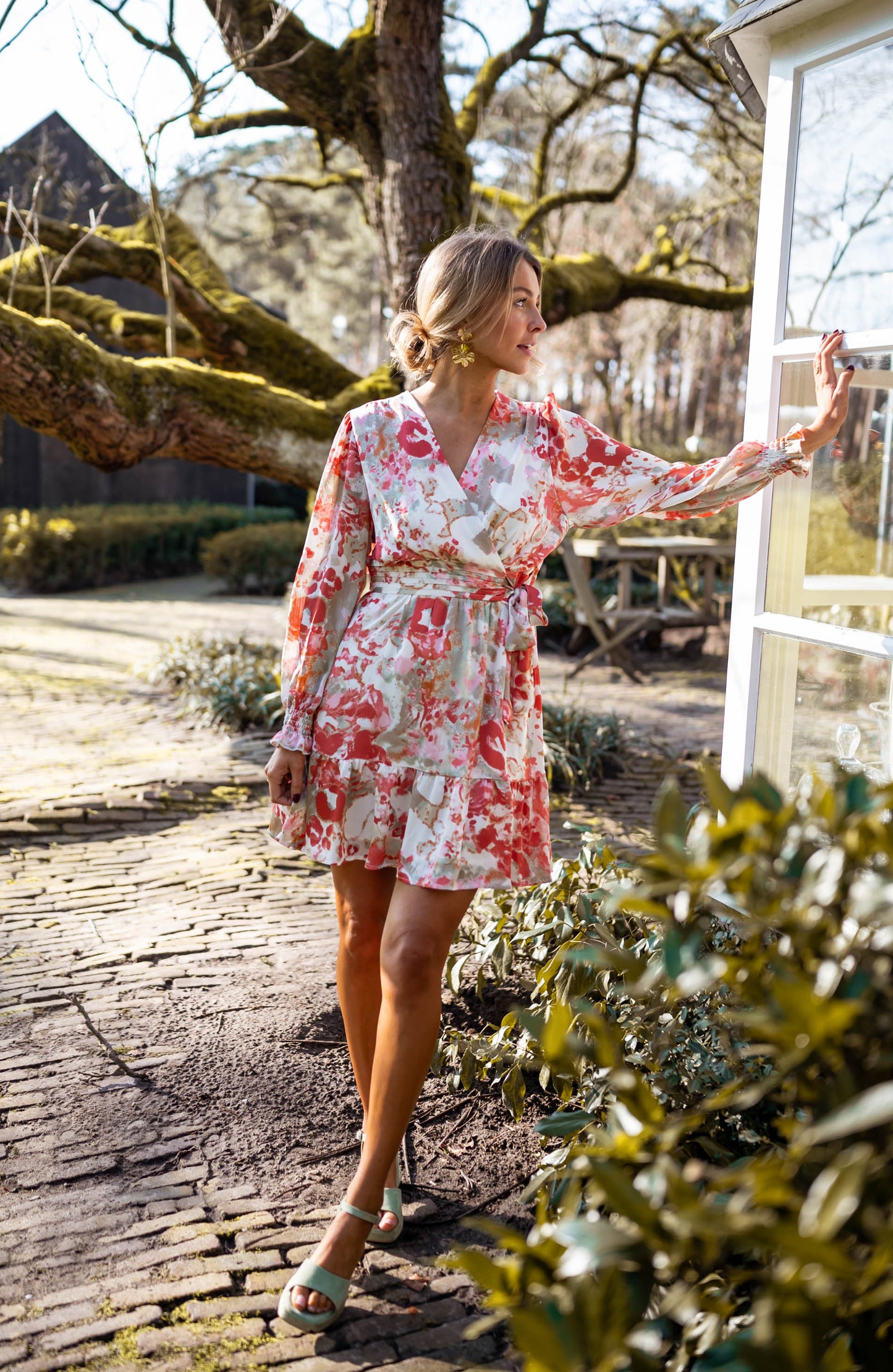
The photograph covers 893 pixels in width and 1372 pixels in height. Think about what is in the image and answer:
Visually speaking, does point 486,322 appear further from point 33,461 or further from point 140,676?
point 33,461

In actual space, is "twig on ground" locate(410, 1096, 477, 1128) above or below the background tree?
below

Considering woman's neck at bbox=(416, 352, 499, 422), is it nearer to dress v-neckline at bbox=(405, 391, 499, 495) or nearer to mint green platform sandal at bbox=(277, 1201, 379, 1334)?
dress v-neckline at bbox=(405, 391, 499, 495)

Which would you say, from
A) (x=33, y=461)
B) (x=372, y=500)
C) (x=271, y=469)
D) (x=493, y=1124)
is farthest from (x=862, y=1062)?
(x=33, y=461)

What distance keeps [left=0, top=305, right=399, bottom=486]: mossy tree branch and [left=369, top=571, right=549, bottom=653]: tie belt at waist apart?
381 cm

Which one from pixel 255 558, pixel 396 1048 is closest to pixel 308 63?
pixel 396 1048

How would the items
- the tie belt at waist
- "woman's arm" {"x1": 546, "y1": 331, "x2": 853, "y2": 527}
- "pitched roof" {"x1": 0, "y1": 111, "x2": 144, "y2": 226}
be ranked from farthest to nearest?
"pitched roof" {"x1": 0, "y1": 111, "x2": 144, "y2": 226} < "woman's arm" {"x1": 546, "y1": 331, "x2": 853, "y2": 527} < the tie belt at waist

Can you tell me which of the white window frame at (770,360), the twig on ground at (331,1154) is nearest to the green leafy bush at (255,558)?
the white window frame at (770,360)

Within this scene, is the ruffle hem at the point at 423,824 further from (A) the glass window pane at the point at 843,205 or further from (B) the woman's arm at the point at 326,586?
(A) the glass window pane at the point at 843,205

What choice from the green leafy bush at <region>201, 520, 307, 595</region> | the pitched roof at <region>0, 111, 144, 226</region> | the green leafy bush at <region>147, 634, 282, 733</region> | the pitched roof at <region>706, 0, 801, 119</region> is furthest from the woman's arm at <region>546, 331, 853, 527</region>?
the pitched roof at <region>0, 111, 144, 226</region>

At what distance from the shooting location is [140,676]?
927cm

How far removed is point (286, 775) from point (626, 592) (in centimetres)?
800

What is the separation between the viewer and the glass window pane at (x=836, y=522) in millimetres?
2834

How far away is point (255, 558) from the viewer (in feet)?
49.5

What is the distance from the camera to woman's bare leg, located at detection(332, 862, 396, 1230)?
239 centimetres
